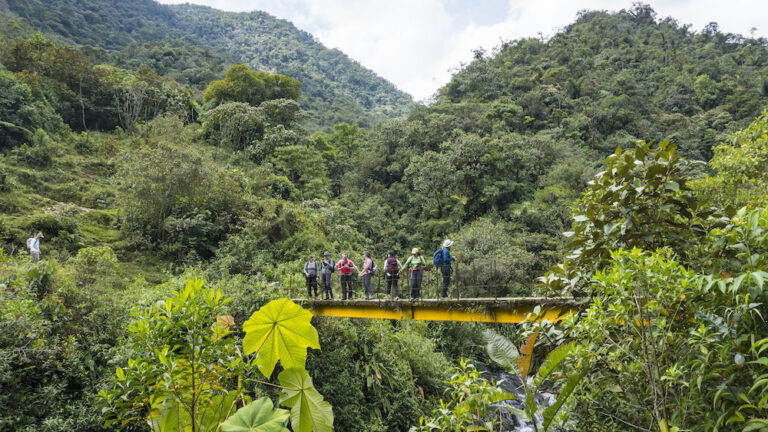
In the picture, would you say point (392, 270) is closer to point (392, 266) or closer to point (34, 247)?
point (392, 266)

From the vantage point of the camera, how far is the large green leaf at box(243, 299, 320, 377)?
6.44 feet

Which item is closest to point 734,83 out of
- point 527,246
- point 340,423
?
point 527,246

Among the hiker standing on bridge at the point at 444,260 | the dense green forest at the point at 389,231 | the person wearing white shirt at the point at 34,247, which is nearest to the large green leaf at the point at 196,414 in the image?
the dense green forest at the point at 389,231

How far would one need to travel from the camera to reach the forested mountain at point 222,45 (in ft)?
131

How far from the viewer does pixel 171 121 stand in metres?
19.3

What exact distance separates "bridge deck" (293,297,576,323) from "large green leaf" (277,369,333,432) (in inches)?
142

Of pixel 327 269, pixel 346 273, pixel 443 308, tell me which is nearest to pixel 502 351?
pixel 443 308

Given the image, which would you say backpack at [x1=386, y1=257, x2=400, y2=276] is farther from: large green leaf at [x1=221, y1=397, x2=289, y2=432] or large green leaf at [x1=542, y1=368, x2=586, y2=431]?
large green leaf at [x1=221, y1=397, x2=289, y2=432]

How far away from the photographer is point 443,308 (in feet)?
25.0

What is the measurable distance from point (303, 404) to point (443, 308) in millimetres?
6056

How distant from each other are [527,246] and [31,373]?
1731cm

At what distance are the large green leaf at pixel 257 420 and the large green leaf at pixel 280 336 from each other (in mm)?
269

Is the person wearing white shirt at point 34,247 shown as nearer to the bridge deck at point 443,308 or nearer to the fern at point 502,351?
the bridge deck at point 443,308

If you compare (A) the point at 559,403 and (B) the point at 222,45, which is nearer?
(A) the point at 559,403
